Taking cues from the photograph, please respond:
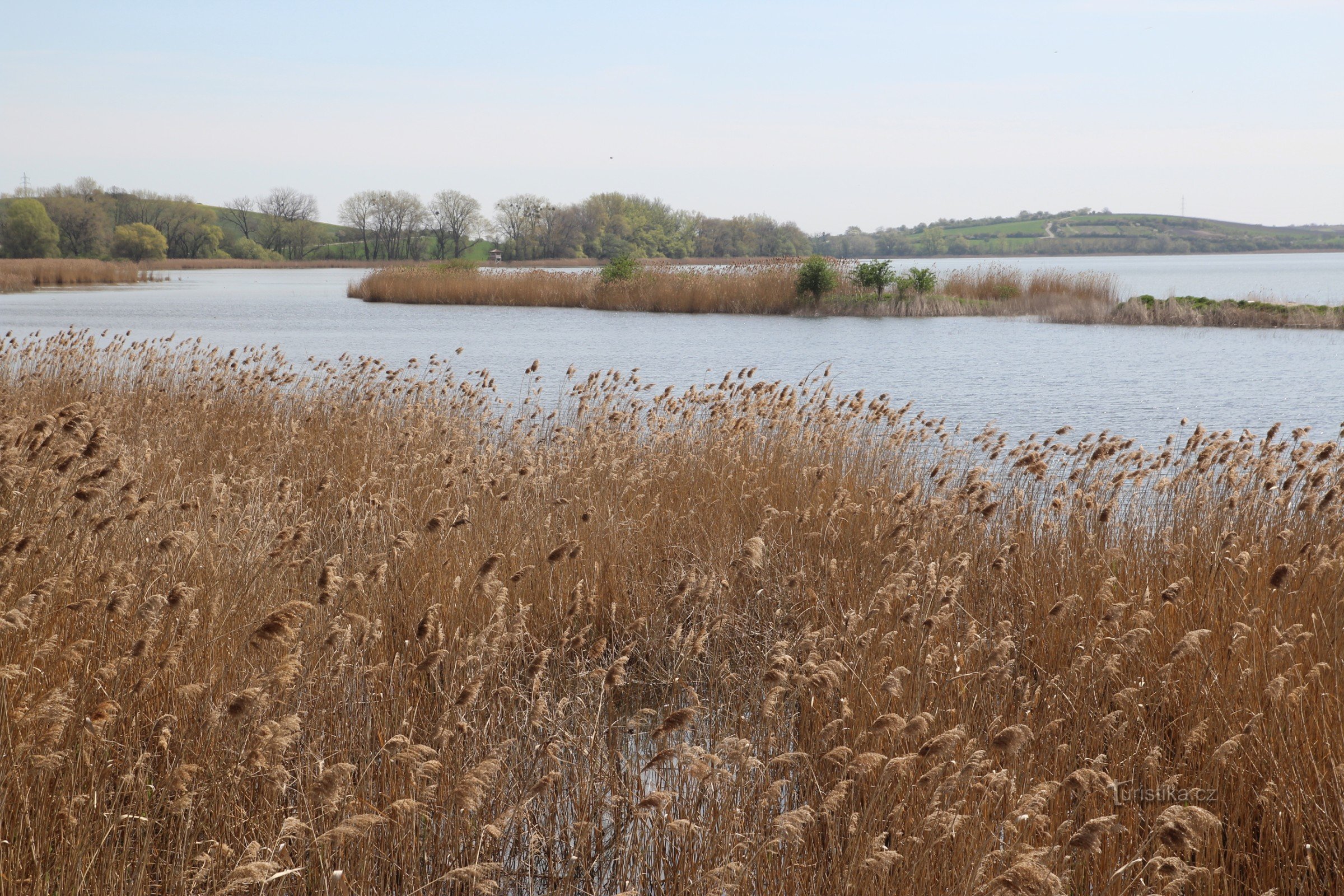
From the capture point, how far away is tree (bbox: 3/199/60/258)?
71.8 metres

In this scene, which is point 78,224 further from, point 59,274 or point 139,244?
point 59,274

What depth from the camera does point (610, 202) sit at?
3307 inches

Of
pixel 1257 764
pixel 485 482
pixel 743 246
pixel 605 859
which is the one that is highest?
pixel 743 246

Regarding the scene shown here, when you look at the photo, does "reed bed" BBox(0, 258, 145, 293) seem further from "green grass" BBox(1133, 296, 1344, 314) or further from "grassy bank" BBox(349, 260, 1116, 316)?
"green grass" BBox(1133, 296, 1344, 314)

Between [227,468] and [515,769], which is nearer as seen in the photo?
[515,769]

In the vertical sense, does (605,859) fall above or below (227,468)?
below

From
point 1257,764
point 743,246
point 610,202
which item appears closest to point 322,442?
point 1257,764

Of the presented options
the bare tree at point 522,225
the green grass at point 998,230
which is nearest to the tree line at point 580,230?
the bare tree at point 522,225

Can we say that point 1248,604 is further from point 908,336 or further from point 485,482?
point 908,336

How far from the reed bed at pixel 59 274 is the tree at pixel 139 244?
19887 mm

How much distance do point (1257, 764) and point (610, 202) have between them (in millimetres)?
83827

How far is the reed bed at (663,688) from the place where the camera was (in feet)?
8.46

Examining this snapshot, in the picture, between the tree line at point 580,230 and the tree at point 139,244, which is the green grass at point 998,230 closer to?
the tree line at point 580,230

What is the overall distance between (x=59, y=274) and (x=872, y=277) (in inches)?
1604
